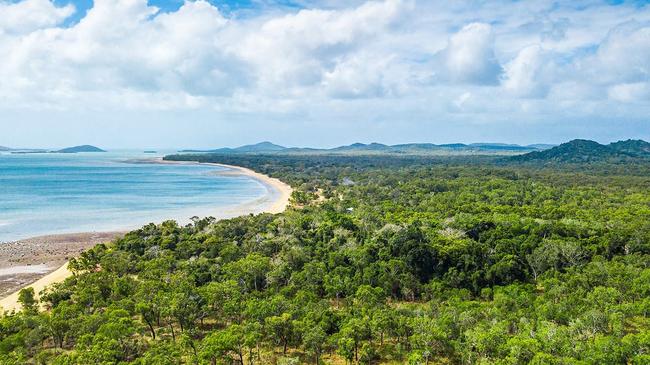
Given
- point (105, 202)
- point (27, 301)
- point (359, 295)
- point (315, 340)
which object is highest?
point (105, 202)

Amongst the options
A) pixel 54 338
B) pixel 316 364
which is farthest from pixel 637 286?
pixel 54 338

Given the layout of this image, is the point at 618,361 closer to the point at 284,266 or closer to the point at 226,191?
the point at 284,266

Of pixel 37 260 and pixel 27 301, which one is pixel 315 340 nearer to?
pixel 27 301

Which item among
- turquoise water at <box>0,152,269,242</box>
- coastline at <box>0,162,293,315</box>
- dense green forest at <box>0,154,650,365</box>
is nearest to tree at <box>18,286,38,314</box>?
dense green forest at <box>0,154,650,365</box>

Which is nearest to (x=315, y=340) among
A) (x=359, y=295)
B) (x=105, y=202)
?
(x=359, y=295)

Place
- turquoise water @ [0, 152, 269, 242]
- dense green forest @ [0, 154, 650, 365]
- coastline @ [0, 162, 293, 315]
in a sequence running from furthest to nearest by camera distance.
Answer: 1. turquoise water @ [0, 152, 269, 242]
2. coastline @ [0, 162, 293, 315]
3. dense green forest @ [0, 154, 650, 365]

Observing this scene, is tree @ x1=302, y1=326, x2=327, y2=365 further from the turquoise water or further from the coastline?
the turquoise water

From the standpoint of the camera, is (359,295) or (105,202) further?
(105,202)

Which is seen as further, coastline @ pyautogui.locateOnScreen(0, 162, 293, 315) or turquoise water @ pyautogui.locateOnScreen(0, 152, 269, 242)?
turquoise water @ pyautogui.locateOnScreen(0, 152, 269, 242)

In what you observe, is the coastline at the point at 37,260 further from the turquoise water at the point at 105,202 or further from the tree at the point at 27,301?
the turquoise water at the point at 105,202
